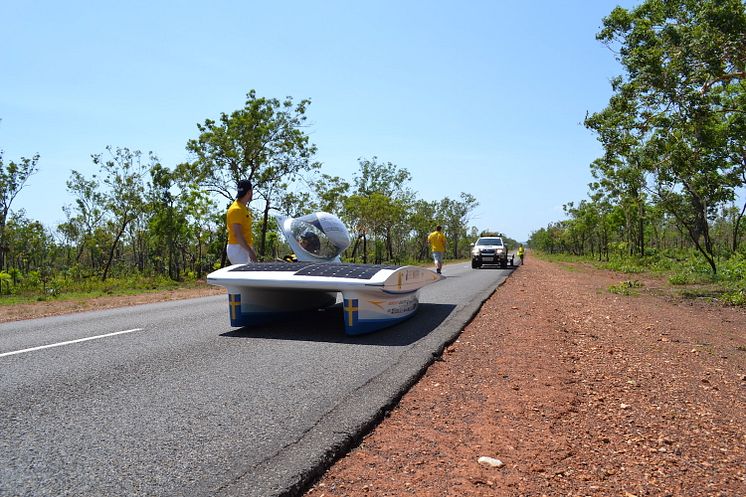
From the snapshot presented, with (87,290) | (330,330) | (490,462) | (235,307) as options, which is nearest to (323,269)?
(330,330)

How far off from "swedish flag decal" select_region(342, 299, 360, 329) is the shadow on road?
0.60 ft

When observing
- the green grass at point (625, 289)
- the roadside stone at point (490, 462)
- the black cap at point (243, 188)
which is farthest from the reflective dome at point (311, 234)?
the green grass at point (625, 289)

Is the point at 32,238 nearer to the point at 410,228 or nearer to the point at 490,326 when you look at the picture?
the point at 410,228

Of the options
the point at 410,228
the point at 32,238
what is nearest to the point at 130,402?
the point at 32,238

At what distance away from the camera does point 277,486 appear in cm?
227

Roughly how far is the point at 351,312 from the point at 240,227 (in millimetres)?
2192

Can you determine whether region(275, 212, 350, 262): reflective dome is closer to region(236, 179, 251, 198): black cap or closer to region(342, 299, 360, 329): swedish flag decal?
region(236, 179, 251, 198): black cap

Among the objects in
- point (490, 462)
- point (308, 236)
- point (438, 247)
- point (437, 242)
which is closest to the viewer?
point (490, 462)

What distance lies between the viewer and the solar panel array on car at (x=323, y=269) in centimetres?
573

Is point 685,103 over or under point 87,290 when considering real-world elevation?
over

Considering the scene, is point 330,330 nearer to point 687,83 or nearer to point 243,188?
point 243,188

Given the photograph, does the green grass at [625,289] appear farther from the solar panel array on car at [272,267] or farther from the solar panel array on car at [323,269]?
the solar panel array on car at [272,267]

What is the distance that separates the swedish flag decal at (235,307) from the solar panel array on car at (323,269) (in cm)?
33

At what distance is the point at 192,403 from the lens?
3.42 metres
